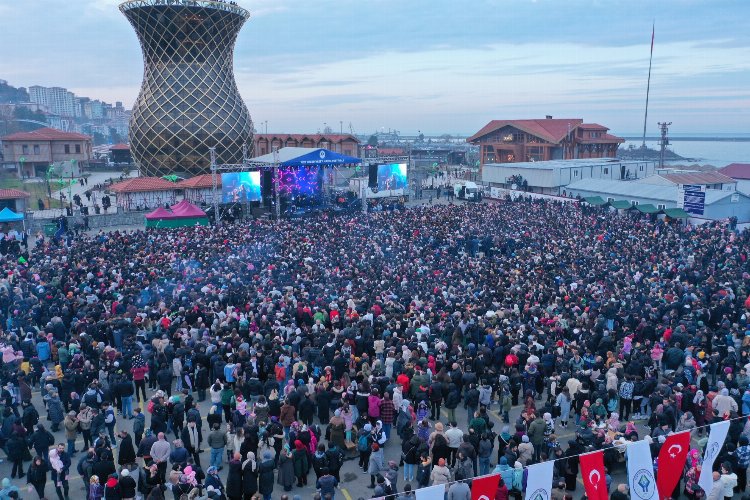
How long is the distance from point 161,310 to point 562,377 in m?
9.66

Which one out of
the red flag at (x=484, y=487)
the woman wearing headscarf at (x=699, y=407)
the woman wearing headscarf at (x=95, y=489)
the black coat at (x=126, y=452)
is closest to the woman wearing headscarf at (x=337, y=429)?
the red flag at (x=484, y=487)

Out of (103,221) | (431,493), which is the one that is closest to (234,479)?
(431,493)

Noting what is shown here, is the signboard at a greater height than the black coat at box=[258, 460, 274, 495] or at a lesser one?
greater

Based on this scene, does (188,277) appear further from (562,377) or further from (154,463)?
(562,377)

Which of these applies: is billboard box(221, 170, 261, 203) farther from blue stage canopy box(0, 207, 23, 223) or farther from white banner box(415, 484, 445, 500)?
white banner box(415, 484, 445, 500)

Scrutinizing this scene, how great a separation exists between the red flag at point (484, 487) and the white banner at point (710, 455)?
3032mm

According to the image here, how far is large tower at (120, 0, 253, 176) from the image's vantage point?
46.0 meters

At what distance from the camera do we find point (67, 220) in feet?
106

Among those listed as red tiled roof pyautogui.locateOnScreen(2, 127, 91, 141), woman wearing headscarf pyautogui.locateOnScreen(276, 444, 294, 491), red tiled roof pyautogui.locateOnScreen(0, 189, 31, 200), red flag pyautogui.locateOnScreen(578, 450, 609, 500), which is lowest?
woman wearing headscarf pyautogui.locateOnScreen(276, 444, 294, 491)

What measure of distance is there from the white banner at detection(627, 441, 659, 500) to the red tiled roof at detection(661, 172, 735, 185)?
3551 cm

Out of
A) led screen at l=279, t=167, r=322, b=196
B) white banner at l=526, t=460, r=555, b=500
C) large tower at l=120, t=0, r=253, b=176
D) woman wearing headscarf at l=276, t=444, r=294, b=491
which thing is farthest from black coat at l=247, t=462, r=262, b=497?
large tower at l=120, t=0, r=253, b=176

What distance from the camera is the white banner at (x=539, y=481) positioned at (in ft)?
23.3

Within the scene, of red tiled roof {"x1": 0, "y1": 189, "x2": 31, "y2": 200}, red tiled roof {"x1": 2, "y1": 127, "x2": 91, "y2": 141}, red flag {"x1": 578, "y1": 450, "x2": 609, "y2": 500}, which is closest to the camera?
red flag {"x1": 578, "y1": 450, "x2": 609, "y2": 500}

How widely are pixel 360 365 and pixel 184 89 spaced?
4017cm
